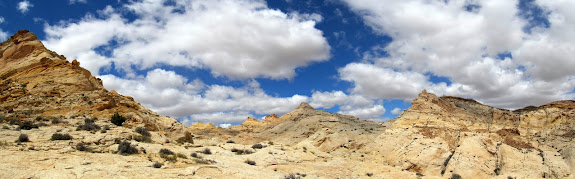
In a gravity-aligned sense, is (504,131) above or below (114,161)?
above

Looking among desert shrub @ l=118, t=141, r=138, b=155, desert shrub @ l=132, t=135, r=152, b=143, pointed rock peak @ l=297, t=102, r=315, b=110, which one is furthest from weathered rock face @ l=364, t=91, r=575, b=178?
pointed rock peak @ l=297, t=102, r=315, b=110

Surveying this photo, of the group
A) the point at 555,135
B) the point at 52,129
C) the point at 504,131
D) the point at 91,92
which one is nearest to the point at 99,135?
the point at 52,129

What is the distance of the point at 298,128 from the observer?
193ft

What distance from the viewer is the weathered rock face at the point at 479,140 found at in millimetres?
31641

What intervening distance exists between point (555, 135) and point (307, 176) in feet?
97.5

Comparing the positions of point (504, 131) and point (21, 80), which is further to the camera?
point (504, 131)

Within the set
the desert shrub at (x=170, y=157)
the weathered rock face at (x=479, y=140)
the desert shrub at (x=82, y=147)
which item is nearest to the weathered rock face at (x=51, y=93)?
the desert shrub at (x=82, y=147)

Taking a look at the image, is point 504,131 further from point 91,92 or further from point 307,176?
point 91,92

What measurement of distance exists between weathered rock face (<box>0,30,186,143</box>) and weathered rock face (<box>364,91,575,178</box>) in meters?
24.1

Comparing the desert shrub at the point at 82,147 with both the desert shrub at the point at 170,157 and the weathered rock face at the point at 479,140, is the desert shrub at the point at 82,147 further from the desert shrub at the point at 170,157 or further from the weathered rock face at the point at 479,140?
the weathered rock face at the point at 479,140

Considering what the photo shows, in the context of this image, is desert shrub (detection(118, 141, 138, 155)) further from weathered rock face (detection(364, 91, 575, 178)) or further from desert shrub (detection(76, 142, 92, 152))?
weathered rock face (detection(364, 91, 575, 178))

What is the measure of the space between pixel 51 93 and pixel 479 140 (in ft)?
143

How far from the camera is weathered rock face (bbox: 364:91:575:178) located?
31641 mm

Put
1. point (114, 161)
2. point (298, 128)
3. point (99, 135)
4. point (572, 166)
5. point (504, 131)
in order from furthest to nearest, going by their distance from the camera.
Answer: point (298, 128), point (504, 131), point (572, 166), point (99, 135), point (114, 161)
